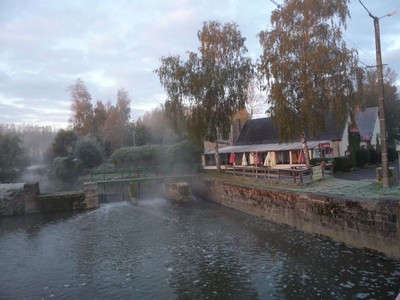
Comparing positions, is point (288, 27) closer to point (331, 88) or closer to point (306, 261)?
point (331, 88)

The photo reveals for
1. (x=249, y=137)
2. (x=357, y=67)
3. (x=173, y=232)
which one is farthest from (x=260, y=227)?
(x=249, y=137)

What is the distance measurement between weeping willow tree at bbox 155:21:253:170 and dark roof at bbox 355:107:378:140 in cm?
1386

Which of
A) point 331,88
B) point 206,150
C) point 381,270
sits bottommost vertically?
point 381,270

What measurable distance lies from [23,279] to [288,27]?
18025mm

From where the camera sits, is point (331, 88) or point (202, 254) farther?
point (331, 88)

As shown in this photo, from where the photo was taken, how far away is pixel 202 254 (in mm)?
12078

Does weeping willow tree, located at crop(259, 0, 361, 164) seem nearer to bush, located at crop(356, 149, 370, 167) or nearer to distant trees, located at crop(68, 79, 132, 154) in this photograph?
bush, located at crop(356, 149, 370, 167)

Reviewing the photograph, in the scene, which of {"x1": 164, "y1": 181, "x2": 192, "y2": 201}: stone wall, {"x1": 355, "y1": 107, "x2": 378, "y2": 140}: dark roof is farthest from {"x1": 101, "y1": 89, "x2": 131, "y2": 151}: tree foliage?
{"x1": 355, "y1": 107, "x2": 378, "y2": 140}: dark roof

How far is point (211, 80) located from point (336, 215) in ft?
55.5

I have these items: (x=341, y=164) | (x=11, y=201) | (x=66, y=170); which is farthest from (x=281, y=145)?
(x=66, y=170)

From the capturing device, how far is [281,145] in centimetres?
2861

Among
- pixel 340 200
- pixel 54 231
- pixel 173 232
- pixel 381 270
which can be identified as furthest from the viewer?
pixel 54 231

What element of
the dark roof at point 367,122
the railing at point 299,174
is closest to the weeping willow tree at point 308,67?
the railing at point 299,174

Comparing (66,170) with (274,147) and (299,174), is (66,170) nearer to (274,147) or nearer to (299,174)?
(274,147)
